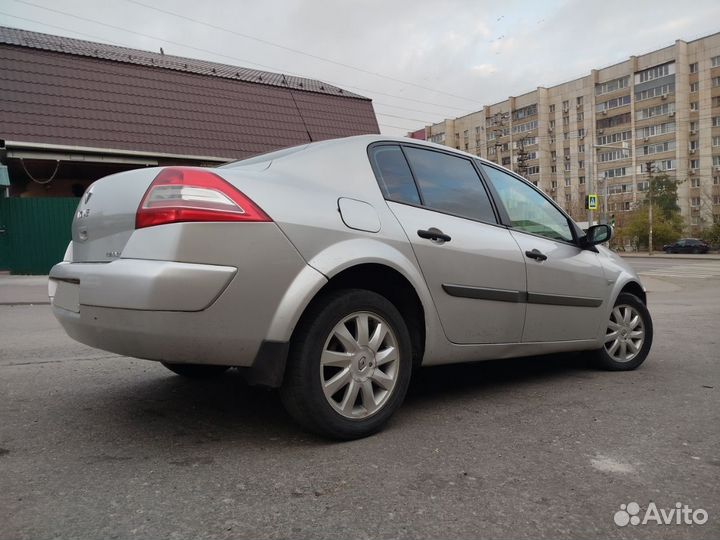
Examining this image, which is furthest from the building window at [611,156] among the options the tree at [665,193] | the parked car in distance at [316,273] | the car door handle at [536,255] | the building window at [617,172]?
the parked car in distance at [316,273]

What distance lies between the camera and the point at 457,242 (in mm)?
3209

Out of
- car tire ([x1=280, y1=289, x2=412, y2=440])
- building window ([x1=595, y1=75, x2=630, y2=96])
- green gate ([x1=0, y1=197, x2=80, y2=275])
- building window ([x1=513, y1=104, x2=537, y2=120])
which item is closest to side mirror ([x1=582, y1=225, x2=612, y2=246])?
car tire ([x1=280, y1=289, x2=412, y2=440])

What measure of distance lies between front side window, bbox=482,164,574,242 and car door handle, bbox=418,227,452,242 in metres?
0.80

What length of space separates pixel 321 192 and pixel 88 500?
5.32 ft

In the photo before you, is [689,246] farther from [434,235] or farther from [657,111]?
[434,235]

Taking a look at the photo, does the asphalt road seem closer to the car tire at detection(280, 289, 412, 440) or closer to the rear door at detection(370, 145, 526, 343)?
the car tire at detection(280, 289, 412, 440)

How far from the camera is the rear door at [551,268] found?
369 centimetres

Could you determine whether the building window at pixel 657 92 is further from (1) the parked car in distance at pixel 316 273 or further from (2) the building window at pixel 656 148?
(1) the parked car in distance at pixel 316 273

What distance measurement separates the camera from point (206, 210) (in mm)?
2416

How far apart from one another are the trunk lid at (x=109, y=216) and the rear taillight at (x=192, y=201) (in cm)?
9

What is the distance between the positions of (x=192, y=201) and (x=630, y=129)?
8057 cm

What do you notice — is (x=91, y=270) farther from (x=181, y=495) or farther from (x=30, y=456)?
(x=181, y=495)

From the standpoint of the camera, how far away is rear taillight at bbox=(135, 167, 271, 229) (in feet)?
7.93

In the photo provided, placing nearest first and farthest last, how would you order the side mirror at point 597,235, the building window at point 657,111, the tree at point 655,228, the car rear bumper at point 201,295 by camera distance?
the car rear bumper at point 201,295, the side mirror at point 597,235, the tree at point 655,228, the building window at point 657,111
